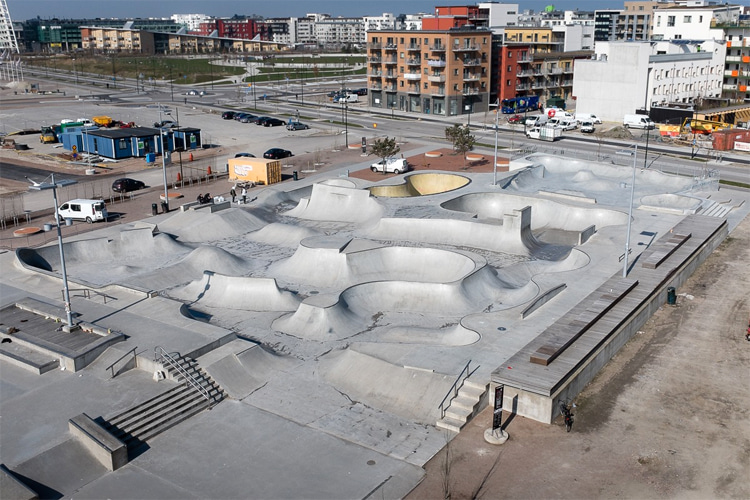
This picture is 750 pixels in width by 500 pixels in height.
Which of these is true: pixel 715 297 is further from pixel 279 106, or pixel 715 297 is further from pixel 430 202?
pixel 279 106

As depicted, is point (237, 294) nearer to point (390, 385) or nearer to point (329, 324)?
point (329, 324)

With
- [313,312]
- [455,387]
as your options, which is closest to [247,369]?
[313,312]

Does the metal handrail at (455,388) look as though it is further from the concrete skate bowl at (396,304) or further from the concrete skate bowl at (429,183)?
the concrete skate bowl at (429,183)

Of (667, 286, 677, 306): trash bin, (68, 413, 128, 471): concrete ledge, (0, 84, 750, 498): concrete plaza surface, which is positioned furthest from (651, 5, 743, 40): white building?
(68, 413, 128, 471): concrete ledge

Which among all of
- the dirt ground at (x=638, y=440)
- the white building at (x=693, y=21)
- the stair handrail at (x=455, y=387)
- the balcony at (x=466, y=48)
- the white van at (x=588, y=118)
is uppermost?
the white building at (x=693, y=21)


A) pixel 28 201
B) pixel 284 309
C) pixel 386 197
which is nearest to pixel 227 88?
pixel 28 201

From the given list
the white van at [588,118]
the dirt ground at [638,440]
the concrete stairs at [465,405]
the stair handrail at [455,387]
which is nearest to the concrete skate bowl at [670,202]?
the dirt ground at [638,440]

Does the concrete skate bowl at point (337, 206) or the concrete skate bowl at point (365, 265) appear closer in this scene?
the concrete skate bowl at point (365, 265)

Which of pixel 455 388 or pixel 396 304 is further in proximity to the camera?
pixel 396 304

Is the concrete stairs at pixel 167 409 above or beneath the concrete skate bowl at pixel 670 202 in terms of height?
beneath
